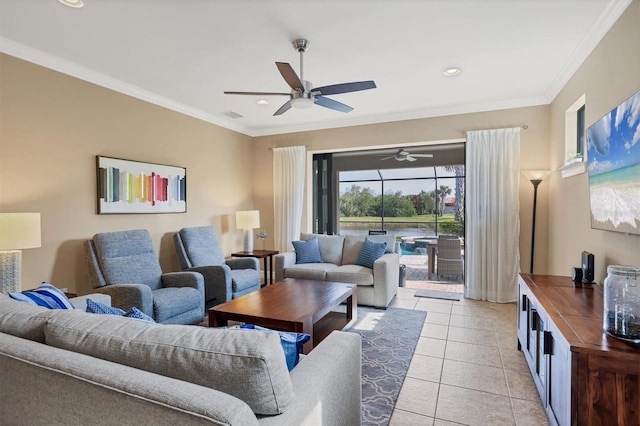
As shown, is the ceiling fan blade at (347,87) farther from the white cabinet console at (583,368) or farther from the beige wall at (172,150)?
the white cabinet console at (583,368)

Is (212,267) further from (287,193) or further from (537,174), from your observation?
(537,174)

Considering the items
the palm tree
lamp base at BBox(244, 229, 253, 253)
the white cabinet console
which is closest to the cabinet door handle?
the white cabinet console

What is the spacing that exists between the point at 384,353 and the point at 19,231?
3.06 meters

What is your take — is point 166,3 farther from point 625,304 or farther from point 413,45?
point 625,304

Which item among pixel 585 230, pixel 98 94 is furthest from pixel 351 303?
pixel 98 94

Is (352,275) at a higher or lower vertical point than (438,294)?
higher

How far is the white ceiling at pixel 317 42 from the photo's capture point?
238 cm

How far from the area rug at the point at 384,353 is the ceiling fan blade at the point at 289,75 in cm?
236

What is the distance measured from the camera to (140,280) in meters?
3.46

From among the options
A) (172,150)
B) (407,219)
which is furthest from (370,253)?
(407,219)

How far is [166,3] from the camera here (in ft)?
7.54

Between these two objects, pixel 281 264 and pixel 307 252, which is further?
pixel 307 252

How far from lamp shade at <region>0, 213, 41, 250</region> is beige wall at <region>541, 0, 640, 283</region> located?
4.21 metres

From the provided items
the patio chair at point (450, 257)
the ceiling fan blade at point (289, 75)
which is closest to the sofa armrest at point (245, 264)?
the ceiling fan blade at point (289, 75)
